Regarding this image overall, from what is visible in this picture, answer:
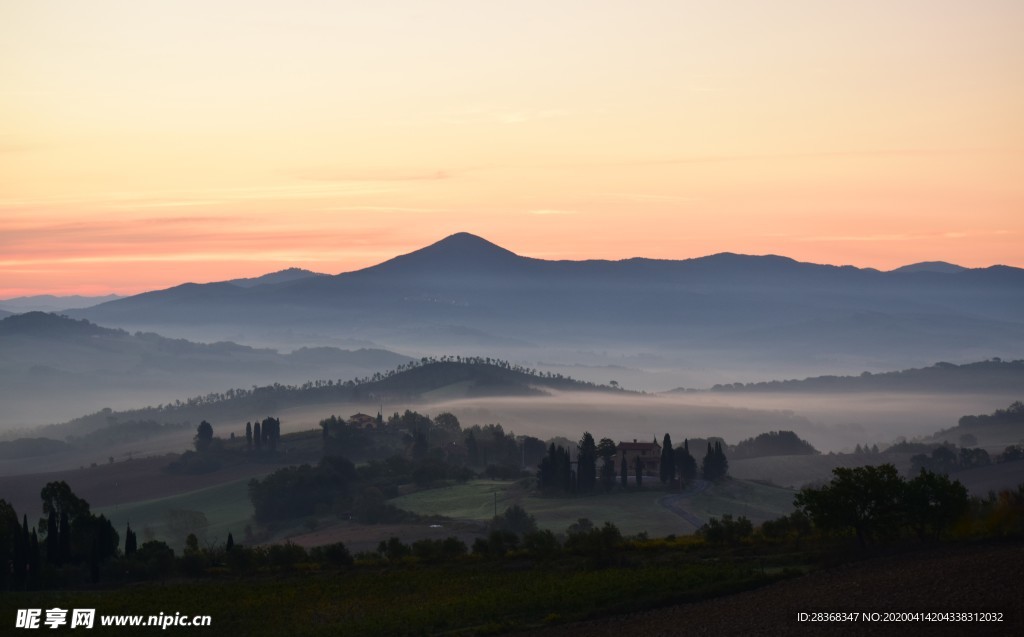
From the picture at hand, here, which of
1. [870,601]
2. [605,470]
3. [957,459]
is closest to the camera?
[870,601]

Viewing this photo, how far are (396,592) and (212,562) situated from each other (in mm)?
22228

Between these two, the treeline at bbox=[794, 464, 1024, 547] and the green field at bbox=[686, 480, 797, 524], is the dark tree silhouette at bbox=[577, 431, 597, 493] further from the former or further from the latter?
the treeline at bbox=[794, 464, 1024, 547]

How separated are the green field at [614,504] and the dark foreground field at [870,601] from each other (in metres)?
61.7

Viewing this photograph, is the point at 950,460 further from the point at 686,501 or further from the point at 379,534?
the point at 379,534

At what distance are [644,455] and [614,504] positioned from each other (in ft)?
96.7

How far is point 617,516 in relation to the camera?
134 m

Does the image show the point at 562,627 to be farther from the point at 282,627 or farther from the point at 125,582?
the point at 125,582

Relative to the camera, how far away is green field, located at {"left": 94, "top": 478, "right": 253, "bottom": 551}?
161 meters

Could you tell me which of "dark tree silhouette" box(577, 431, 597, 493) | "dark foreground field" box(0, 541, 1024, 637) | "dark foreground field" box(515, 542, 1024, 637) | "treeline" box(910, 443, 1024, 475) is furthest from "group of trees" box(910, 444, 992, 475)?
"dark foreground field" box(515, 542, 1024, 637)

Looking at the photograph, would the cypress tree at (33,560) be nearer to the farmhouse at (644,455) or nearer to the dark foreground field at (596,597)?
the dark foreground field at (596,597)

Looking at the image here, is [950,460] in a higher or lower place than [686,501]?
higher

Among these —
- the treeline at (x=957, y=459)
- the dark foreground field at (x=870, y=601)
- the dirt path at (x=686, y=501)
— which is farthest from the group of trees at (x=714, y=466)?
the dark foreground field at (x=870, y=601)

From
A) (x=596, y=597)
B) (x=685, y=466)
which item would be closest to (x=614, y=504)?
(x=685, y=466)

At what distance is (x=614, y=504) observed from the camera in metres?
142
